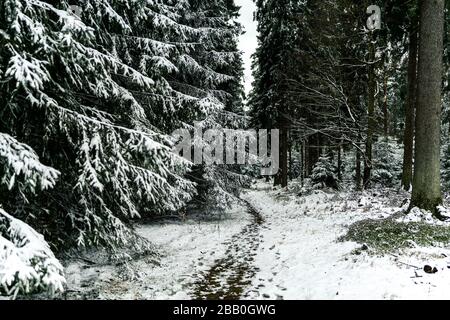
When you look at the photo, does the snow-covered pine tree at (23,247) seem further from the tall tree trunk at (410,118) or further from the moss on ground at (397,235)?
the tall tree trunk at (410,118)

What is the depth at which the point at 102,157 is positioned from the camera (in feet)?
19.9

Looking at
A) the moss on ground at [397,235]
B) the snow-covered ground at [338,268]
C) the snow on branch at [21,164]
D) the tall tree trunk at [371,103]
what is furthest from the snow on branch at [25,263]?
the tall tree trunk at [371,103]

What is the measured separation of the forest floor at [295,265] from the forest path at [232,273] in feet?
0.06

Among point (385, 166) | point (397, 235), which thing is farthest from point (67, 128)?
point (385, 166)

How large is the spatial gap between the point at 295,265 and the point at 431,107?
5304 millimetres

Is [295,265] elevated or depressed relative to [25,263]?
depressed

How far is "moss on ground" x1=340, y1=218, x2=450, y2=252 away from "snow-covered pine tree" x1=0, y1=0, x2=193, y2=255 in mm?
4972

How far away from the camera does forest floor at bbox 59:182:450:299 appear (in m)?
5.87

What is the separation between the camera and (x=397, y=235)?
7.70 m

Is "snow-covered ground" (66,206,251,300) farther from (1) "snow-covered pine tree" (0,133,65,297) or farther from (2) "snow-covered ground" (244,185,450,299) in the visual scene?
(1) "snow-covered pine tree" (0,133,65,297)

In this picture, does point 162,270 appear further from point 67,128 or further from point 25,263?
point 25,263

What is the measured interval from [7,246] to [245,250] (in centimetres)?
689

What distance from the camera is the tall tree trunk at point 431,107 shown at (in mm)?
8648
